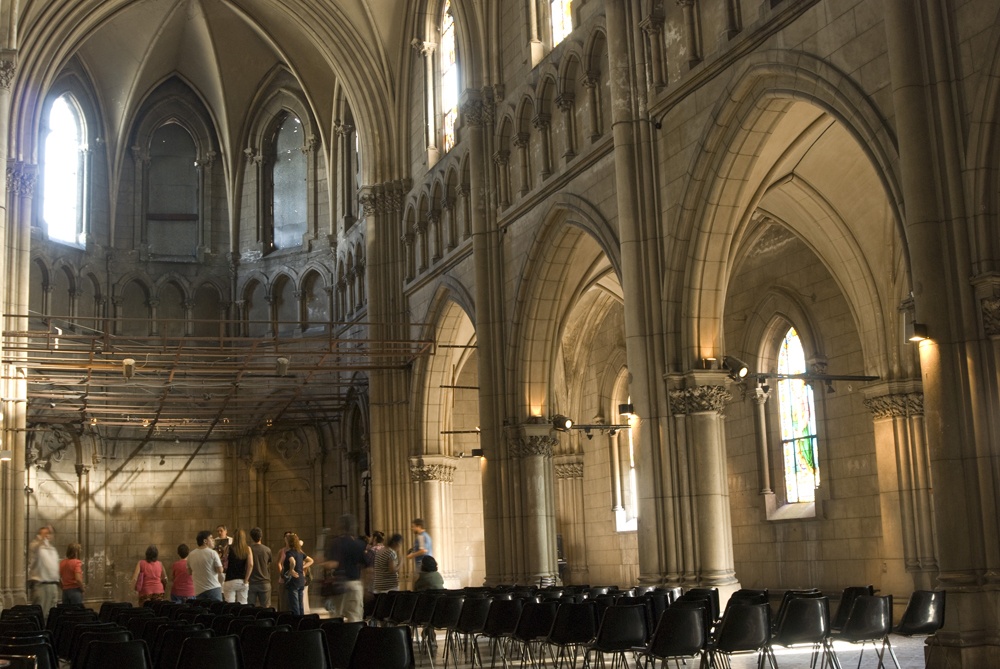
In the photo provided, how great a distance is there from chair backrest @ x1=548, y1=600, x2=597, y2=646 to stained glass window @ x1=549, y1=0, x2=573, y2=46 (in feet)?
41.7

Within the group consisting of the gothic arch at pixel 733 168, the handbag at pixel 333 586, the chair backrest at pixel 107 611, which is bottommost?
the chair backrest at pixel 107 611

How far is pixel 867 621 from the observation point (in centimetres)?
1179

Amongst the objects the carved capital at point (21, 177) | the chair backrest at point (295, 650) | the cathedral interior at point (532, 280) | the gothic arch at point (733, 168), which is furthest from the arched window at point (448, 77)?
the chair backrest at point (295, 650)

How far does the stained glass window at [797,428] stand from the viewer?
75.6 feet

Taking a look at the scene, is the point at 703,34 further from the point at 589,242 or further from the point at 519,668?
the point at 519,668

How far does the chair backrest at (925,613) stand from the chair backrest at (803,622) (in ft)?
2.74

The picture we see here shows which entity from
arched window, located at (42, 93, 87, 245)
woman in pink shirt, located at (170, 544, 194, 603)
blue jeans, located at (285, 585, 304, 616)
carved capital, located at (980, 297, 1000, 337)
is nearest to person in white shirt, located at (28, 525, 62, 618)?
woman in pink shirt, located at (170, 544, 194, 603)

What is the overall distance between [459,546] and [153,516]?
482 inches

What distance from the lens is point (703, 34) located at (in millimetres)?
17453

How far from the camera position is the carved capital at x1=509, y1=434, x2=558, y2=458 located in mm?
23672

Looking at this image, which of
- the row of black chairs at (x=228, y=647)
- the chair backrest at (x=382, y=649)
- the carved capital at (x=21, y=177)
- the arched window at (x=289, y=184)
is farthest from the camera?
the arched window at (x=289, y=184)

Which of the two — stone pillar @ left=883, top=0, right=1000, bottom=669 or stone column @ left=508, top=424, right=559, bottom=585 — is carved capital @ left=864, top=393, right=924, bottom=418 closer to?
stone column @ left=508, top=424, right=559, bottom=585

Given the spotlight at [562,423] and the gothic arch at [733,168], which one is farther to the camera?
the spotlight at [562,423]

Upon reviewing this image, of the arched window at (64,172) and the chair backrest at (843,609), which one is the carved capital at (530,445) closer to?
the chair backrest at (843,609)
